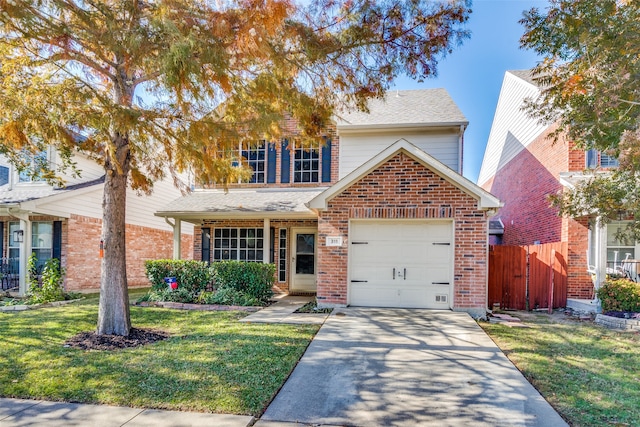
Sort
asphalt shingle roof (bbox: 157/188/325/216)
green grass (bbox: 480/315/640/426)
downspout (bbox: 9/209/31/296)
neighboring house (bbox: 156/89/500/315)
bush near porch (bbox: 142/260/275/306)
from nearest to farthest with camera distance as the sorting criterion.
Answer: green grass (bbox: 480/315/640/426), neighboring house (bbox: 156/89/500/315), bush near porch (bbox: 142/260/275/306), asphalt shingle roof (bbox: 157/188/325/216), downspout (bbox: 9/209/31/296)

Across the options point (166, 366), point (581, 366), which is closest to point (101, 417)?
point (166, 366)

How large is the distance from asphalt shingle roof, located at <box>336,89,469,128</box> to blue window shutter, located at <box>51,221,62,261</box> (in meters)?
9.96

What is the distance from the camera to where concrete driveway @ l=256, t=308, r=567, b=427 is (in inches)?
153

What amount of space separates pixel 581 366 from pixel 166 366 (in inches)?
231

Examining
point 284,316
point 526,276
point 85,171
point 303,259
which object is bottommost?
point 284,316

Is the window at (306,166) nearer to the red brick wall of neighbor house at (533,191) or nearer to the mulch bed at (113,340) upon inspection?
the red brick wall of neighbor house at (533,191)

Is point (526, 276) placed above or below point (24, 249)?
below

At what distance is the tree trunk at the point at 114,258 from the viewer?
6836mm

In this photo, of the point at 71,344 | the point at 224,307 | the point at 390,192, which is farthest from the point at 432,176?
the point at 71,344

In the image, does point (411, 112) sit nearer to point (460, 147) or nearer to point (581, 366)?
point (460, 147)

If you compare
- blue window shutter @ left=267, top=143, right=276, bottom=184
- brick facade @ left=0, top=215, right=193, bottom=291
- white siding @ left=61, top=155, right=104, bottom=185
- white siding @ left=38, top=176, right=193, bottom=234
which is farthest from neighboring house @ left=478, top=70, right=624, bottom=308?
white siding @ left=61, top=155, right=104, bottom=185

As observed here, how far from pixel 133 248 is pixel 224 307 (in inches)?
301

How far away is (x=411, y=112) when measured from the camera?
12602mm

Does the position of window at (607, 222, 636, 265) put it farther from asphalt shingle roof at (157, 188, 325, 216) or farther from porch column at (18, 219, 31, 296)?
porch column at (18, 219, 31, 296)
